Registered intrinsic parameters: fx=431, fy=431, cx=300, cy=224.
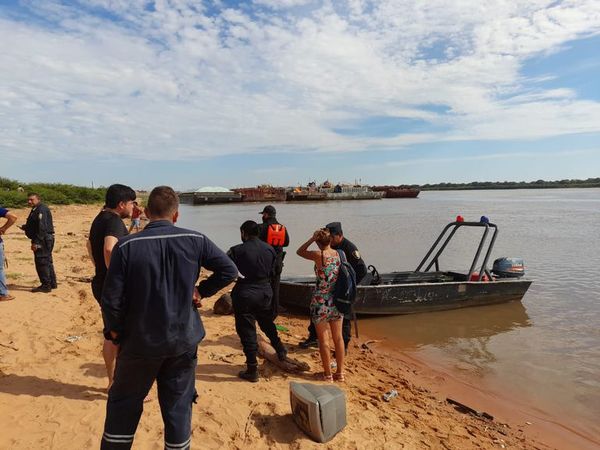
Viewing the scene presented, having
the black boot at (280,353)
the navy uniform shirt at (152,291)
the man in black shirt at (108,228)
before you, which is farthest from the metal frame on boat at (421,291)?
the navy uniform shirt at (152,291)

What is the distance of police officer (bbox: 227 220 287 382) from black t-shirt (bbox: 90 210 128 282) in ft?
4.22

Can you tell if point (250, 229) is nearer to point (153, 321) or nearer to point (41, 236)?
point (153, 321)

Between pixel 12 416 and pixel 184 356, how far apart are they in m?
2.25

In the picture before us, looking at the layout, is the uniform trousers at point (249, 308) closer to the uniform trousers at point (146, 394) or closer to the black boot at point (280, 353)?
the black boot at point (280, 353)

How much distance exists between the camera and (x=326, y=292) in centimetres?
471

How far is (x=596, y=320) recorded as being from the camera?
899 centimetres

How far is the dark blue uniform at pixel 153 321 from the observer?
7.88ft

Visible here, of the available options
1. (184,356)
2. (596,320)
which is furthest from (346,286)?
(596,320)

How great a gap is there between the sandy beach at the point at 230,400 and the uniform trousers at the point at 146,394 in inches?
36.8

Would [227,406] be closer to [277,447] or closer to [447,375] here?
[277,447]

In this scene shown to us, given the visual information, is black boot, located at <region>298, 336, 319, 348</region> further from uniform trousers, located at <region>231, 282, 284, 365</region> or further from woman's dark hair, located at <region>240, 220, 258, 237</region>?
woman's dark hair, located at <region>240, 220, 258, 237</region>

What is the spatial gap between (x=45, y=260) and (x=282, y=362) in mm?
5141

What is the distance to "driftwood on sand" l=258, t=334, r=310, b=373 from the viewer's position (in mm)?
5117

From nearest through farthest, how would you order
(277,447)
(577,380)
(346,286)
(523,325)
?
(277,447) → (346,286) → (577,380) → (523,325)
